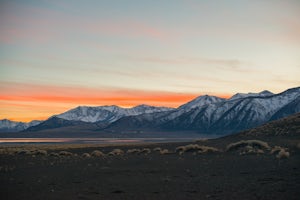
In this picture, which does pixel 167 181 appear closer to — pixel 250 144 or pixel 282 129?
pixel 250 144

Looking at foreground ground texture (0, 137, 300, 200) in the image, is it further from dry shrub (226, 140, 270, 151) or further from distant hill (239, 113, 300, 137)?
distant hill (239, 113, 300, 137)

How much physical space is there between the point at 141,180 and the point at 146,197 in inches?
258

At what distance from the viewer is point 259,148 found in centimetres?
4594

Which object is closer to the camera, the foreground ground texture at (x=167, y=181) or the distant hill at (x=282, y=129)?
the foreground ground texture at (x=167, y=181)

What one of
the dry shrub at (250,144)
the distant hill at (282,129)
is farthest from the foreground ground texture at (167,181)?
the distant hill at (282,129)

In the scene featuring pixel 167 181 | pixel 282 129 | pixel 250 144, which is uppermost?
pixel 282 129

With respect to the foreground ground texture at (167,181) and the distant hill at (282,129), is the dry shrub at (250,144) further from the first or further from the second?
the distant hill at (282,129)

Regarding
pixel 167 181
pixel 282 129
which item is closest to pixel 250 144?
pixel 282 129

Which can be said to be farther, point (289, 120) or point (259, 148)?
point (289, 120)

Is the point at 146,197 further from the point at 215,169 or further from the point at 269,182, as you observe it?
the point at 215,169

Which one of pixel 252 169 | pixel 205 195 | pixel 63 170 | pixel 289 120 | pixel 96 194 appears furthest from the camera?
pixel 289 120

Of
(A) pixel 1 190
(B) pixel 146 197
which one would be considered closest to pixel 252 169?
(B) pixel 146 197

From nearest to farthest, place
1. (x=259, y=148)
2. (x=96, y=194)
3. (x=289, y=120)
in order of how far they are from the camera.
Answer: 1. (x=96, y=194)
2. (x=259, y=148)
3. (x=289, y=120)

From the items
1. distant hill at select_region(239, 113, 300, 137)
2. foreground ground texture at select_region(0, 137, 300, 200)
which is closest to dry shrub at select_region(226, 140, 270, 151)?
foreground ground texture at select_region(0, 137, 300, 200)
